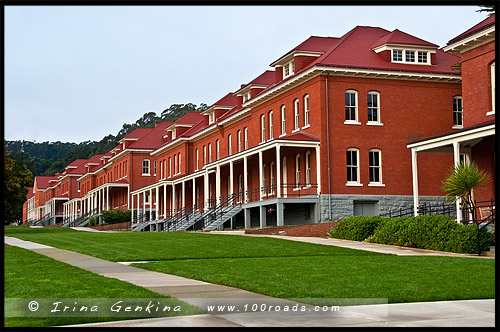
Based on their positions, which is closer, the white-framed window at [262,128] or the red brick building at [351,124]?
the red brick building at [351,124]

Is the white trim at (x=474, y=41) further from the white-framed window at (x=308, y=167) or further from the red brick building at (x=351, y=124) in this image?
the white-framed window at (x=308, y=167)

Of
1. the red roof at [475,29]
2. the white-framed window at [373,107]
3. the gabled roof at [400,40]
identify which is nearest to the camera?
the red roof at [475,29]

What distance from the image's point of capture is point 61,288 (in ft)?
39.9

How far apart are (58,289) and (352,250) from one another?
12.1 metres

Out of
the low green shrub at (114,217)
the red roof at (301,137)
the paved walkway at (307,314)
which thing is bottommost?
the low green shrub at (114,217)

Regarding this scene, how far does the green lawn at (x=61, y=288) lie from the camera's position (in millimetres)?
8945

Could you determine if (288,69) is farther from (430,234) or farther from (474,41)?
(430,234)

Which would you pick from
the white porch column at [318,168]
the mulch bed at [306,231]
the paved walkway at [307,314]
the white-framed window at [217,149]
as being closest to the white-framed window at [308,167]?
the white porch column at [318,168]

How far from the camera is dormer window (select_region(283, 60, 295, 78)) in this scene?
41062 millimetres

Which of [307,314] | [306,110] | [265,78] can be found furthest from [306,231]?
[307,314]

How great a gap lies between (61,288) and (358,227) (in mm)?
17438

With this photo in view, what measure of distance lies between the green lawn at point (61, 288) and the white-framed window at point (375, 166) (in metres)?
23.0

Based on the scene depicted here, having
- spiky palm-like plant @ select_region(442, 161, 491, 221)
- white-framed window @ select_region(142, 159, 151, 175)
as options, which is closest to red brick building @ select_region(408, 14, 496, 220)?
spiky palm-like plant @ select_region(442, 161, 491, 221)

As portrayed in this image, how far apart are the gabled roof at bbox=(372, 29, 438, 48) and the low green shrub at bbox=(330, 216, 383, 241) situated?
1377cm
